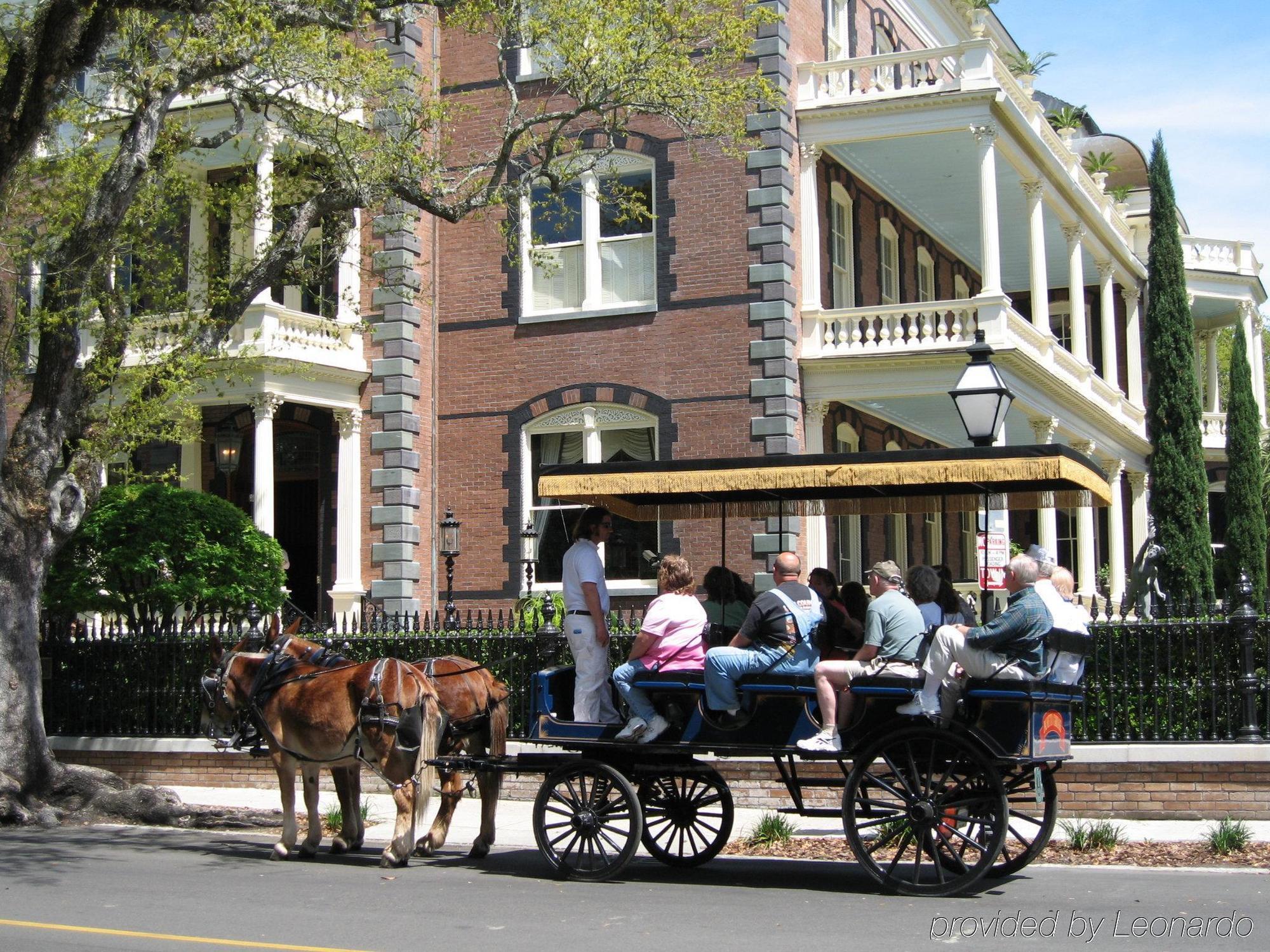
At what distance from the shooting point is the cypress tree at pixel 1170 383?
30.6m

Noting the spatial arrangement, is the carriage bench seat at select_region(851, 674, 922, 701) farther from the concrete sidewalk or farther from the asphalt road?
the concrete sidewalk

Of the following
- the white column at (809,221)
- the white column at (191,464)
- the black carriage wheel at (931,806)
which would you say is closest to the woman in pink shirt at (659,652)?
the black carriage wheel at (931,806)

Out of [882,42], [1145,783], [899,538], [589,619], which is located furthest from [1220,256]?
[589,619]

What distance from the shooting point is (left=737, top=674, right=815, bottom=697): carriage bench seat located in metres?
9.42

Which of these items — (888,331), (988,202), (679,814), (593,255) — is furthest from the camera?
(593,255)

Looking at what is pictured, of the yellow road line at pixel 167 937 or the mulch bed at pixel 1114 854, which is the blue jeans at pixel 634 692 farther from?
the yellow road line at pixel 167 937

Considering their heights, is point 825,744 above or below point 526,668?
below

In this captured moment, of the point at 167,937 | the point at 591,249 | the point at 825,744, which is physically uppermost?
the point at 591,249

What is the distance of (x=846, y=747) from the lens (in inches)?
366

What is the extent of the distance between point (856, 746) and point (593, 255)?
1528cm

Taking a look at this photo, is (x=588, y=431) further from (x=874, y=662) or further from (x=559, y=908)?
(x=559, y=908)

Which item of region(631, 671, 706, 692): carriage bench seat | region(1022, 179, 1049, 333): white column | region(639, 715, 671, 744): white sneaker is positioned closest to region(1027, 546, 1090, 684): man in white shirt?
region(631, 671, 706, 692): carriage bench seat

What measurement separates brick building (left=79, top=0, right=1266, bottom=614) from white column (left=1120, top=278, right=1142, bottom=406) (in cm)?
548

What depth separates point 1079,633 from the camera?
910cm
